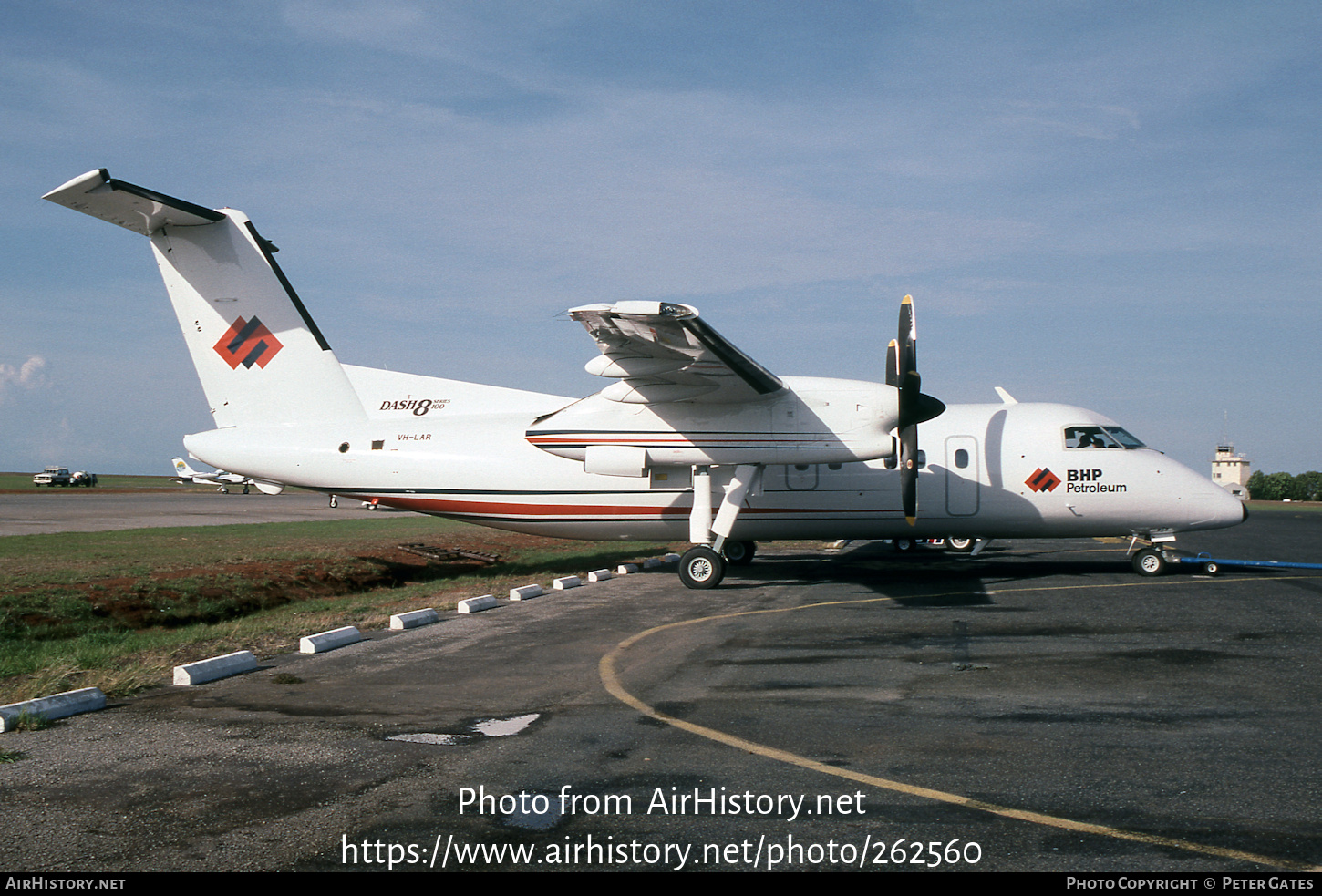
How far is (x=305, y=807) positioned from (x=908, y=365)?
13.6 m

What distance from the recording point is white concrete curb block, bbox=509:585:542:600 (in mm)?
15812

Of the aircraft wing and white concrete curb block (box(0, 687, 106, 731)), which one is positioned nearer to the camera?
white concrete curb block (box(0, 687, 106, 731))

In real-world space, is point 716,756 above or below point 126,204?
below

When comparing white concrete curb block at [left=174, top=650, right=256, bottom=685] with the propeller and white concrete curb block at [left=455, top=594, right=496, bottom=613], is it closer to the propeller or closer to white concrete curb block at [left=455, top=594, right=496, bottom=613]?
white concrete curb block at [left=455, top=594, right=496, bottom=613]

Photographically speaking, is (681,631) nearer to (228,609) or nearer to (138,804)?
(138,804)

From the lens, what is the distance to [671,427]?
17.5 m

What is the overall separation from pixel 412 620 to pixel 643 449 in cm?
631

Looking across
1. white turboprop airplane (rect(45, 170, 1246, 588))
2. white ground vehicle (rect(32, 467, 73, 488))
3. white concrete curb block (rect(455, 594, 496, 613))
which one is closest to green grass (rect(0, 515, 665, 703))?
white concrete curb block (rect(455, 594, 496, 613))

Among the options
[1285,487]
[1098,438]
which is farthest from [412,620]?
[1285,487]

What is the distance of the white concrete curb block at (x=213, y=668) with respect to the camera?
8.75m

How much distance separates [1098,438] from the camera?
19125 millimetres

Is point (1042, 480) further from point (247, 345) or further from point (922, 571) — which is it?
point (247, 345)

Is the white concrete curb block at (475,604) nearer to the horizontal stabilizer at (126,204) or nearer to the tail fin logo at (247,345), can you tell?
the tail fin logo at (247,345)

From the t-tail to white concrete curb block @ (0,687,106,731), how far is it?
11.9 meters
